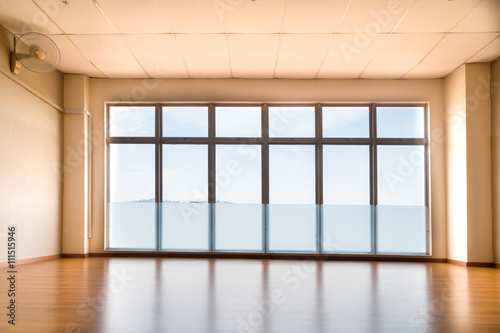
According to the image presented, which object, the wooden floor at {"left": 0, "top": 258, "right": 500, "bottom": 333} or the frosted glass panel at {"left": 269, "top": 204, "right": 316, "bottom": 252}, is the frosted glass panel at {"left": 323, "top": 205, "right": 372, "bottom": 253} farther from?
the wooden floor at {"left": 0, "top": 258, "right": 500, "bottom": 333}

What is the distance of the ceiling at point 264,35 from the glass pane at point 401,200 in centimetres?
150

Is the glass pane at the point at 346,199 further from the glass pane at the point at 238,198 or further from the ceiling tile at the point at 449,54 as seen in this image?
the ceiling tile at the point at 449,54

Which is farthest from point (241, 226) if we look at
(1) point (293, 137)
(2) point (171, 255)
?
(1) point (293, 137)

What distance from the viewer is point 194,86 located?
7785 mm

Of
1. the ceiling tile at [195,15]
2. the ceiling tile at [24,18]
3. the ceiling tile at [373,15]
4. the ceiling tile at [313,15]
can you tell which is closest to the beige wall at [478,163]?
the ceiling tile at [373,15]

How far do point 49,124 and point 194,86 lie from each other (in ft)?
8.55

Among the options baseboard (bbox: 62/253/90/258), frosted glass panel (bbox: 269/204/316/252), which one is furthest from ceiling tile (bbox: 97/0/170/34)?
baseboard (bbox: 62/253/90/258)

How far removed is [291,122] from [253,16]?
286cm

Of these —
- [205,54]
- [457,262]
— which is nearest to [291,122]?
[205,54]

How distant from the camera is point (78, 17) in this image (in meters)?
5.31

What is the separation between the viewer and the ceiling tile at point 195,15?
4.98m

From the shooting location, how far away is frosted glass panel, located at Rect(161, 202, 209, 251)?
7641 millimetres

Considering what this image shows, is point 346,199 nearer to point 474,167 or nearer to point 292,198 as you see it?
point 292,198

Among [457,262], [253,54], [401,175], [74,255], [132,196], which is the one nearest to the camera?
[253,54]
